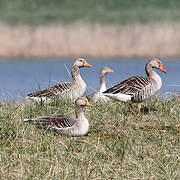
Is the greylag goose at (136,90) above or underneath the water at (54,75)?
above

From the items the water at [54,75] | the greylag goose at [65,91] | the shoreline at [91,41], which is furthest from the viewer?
the shoreline at [91,41]

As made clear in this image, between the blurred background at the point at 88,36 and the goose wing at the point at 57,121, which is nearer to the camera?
the goose wing at the point at 57,121

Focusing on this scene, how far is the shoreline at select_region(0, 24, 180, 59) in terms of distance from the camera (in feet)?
132

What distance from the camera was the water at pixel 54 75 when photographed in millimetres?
9602

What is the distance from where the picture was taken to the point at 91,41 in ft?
133

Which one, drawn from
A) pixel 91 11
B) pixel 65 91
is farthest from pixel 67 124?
pixel 91 11

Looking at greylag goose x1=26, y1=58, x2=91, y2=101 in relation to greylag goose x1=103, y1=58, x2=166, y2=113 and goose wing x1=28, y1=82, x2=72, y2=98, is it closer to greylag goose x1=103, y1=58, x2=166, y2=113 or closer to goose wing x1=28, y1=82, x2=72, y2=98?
goose wing x1=28, y1=82, x2=72, y2=98

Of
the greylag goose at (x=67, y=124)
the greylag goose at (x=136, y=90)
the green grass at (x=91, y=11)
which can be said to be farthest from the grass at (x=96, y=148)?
the green grass at (x=91, y=11)

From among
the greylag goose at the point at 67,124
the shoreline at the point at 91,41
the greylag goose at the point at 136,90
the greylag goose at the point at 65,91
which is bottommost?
the shoreline at the point at 91,41

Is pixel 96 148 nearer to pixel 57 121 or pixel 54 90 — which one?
pixel 57 121

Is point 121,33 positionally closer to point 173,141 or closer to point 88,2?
point 88,2

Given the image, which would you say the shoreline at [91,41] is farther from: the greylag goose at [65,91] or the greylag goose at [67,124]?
the greylag goose at [67,124]

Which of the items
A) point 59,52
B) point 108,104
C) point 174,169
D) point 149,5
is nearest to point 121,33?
point 59,52

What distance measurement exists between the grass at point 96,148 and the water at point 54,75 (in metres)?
1.16
